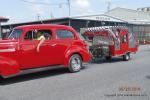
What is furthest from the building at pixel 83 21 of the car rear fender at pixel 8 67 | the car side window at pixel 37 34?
the car rear fender at pixel 8 67

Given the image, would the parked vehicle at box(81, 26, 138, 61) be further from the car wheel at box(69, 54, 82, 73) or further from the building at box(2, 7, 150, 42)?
the building at box(2, 7, 150, 42)

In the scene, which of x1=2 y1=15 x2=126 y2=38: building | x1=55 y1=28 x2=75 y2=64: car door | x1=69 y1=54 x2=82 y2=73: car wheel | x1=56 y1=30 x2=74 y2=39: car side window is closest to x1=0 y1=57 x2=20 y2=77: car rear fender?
x1=55 y1=28 x2=75 y2=64: car door

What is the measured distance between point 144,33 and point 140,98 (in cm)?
4028

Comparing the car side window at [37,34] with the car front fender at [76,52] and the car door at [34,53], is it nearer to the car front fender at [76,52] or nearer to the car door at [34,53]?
the car door at [34,53]

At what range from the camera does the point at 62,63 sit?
12164 millimetres

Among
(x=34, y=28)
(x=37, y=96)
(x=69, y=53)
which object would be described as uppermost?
(x=34, y=28)

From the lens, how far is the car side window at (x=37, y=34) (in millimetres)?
11252

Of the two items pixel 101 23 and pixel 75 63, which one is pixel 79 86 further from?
pixel 101 23

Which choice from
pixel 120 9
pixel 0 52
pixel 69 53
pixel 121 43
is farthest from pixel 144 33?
pixel 0 52

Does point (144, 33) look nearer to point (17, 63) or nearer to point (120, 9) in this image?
point (120, 9)

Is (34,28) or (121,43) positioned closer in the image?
(34,28)

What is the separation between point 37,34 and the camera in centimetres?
1152

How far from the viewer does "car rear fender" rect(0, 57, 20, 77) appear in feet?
33.3

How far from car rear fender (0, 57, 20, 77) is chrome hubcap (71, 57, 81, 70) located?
2.77 m
